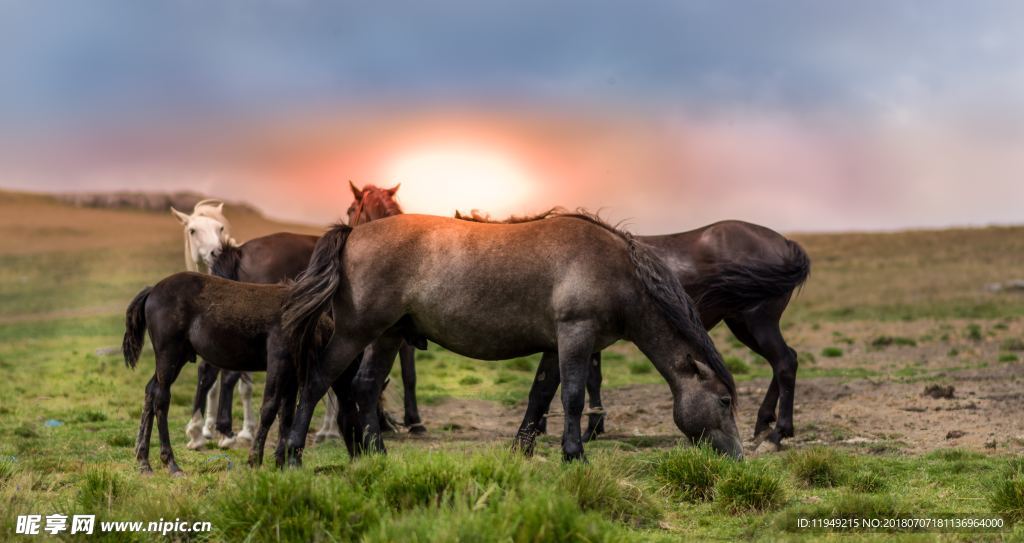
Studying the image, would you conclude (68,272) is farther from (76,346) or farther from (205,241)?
(205,241)

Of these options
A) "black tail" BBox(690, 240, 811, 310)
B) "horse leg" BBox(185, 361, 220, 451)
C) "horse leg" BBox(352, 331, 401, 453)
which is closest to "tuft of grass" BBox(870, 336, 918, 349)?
"black tail" BBox(690, 240, 811, 310)

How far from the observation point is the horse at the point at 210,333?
800 cm

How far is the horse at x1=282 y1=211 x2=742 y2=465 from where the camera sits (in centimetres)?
738

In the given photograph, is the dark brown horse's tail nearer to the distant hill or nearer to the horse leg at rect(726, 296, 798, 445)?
the horse leg at rect(726, 296, 798, 445)

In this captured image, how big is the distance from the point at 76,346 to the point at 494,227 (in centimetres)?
2146

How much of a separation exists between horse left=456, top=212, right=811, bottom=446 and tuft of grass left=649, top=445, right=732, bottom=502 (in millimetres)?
Result: 3518

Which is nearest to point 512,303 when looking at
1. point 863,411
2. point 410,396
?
point 410,396

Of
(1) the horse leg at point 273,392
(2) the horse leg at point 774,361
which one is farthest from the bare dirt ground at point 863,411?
(1) the horse leg at point 273,392

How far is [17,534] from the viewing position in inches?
210

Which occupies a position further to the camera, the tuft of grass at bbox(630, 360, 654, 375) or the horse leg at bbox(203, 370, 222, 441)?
the tuft of grass at bbox(630, 360, 654, 375)

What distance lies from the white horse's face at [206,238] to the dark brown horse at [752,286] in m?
4.39

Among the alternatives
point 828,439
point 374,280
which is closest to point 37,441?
point 374,280

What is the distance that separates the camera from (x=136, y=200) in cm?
11031

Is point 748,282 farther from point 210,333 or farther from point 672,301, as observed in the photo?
point 210,333
